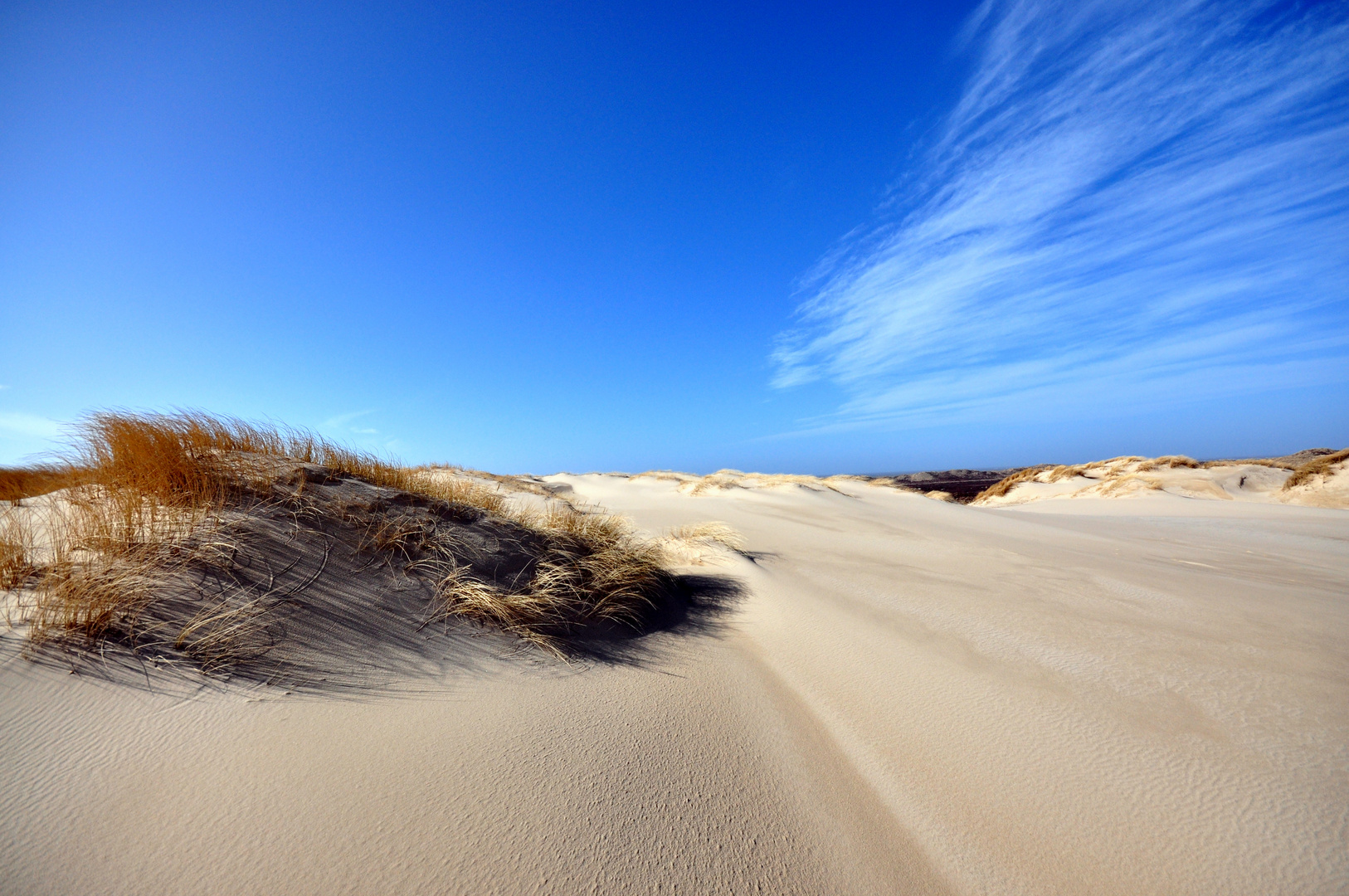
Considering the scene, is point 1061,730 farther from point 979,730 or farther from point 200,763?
point 200,763

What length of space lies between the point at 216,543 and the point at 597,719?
2.19m

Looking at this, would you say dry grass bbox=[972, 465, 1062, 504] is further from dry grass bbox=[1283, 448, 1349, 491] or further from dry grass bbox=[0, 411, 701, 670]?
dry grass bbox=[0, 411, 701, 670]

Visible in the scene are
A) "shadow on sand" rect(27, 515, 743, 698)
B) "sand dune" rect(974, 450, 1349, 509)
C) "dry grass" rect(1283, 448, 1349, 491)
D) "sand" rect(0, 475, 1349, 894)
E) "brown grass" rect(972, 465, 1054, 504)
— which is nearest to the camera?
"sand" rect(0, 475, 1349, 894)

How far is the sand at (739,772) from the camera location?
1.38 metres

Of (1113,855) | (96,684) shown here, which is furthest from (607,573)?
(1113,855)

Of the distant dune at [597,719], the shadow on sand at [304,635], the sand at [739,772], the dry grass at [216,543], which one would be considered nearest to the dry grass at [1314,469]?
the distant dune at [597,719]

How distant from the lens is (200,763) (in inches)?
64.7

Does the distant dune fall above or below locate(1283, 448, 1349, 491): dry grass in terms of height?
below

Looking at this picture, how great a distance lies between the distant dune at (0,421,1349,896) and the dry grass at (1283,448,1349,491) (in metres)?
11.2

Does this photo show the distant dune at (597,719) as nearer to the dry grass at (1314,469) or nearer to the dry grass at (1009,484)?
the dry grass at (1314,469)

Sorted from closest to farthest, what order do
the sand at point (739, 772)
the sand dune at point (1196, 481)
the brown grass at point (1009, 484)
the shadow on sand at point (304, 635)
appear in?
the sand at point (739, 772)
the shadow on sand at point (304, 635)
the sand dune at point (1196, 481)
the brown grass at point (1009, 484)

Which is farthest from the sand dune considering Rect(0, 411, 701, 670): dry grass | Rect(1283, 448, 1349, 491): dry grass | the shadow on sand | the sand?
the shadow on sand

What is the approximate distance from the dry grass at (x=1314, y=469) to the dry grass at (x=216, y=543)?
15.7 m

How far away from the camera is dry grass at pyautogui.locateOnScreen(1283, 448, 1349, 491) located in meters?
10.7
